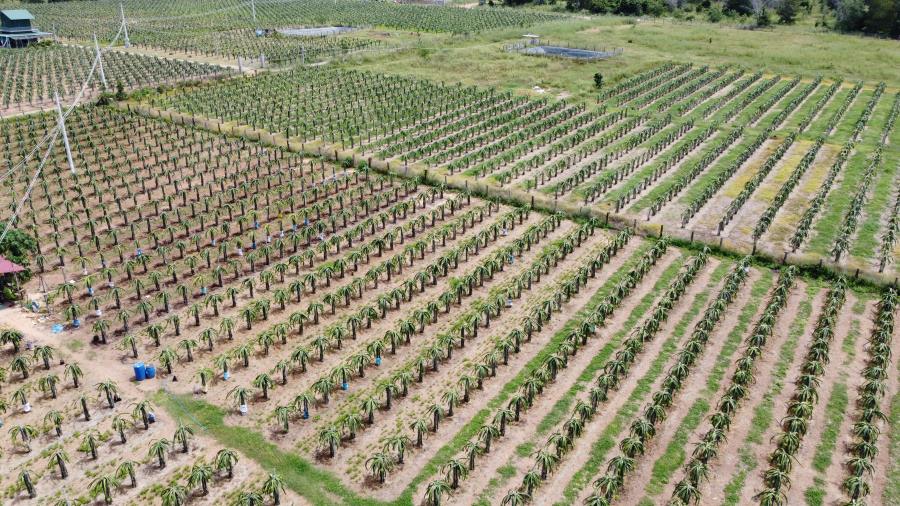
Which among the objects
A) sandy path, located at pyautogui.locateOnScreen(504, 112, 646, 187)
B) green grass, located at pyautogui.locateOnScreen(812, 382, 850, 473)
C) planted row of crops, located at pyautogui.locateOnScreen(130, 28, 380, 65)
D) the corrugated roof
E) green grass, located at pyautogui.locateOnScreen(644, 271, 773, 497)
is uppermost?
the corrugated roof

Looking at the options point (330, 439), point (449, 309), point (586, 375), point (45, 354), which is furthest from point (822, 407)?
point (45, 354)

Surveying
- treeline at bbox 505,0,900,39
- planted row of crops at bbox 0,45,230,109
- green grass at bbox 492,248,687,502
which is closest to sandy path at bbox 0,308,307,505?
green grass at bbox 492,248,687,502

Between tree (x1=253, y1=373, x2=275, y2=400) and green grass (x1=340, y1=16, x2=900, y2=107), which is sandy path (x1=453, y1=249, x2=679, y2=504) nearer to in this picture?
tree (x1=253, y1=373, x2=275, y2=400)

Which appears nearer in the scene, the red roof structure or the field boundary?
the red roof structure

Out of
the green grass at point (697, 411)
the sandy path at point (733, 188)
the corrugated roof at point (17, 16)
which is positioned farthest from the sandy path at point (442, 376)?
the corrugated roof at point (17, 16)

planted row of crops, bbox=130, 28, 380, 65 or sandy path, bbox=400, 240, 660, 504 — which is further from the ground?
planted row of crops, bbox=130, 28, 380, 65

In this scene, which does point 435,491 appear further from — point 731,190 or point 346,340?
point 731,190
